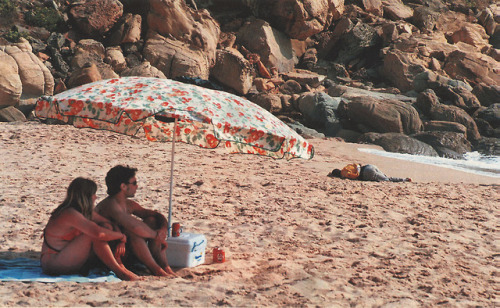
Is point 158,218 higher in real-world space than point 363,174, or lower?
lower

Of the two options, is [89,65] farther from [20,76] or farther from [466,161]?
[466,161]

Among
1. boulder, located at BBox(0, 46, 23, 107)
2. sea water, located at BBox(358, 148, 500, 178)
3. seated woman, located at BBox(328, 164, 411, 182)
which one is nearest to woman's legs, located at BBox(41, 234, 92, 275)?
seated woman, located at BBox(328, 164, 411, 182)

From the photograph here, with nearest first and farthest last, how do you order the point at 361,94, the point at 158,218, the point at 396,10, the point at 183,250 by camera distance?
1. the point at 158,218
2. the point at 183,250
3. the point at 361,94
4. the point at 396,10

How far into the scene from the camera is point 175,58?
841 inches

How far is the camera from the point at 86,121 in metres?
4.96

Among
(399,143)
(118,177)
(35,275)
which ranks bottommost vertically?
(35,275)

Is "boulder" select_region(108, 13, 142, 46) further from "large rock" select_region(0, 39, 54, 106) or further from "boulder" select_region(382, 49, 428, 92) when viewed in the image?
"boulder" select_region(382, 49, 428, 92)

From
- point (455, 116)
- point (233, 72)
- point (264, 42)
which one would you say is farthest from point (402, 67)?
point (233, 72)

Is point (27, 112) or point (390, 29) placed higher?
point (390, 29)

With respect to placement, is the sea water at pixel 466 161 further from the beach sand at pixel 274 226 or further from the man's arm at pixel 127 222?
the man's arm at pixel 127 222

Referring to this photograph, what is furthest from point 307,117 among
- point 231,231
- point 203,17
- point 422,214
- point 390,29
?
point 231,231

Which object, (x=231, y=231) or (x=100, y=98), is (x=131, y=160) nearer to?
(x=231, y=231)

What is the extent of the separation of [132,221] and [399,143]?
14417 millimetres

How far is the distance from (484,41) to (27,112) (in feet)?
93.9
